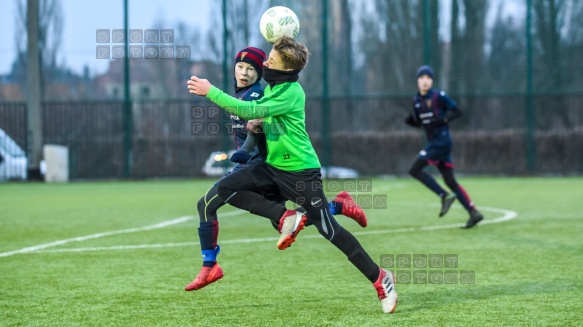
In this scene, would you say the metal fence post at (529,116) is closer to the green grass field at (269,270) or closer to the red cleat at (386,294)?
the green grass field at (269,270)

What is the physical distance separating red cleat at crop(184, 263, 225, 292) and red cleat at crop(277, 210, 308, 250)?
0.64 meters

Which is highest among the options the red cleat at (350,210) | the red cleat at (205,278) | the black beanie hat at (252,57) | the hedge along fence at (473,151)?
the black beanie hat at (252,57)

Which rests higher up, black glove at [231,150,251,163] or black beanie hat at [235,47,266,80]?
black beanie hat at [235,47,266,80]

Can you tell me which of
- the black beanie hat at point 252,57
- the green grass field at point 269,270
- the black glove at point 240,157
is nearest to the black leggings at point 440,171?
the green grass field at point 269,270

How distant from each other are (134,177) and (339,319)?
19259 mm

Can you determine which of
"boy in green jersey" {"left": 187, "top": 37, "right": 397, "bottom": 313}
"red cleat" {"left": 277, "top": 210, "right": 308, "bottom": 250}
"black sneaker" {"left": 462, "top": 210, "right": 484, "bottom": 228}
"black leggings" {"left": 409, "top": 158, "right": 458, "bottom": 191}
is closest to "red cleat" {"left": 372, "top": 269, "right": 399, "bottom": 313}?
"boy in green jersey" {"left": 187, "top": 37, "right": 397, "bottom": 313}

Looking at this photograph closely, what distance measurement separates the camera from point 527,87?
2420 centimetres

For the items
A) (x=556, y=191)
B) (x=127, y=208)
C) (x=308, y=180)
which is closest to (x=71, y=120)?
(x=127, y=208)

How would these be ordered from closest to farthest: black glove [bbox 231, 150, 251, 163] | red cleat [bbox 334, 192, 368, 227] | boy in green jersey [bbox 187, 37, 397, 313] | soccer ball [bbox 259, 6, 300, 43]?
boy in green jersey [bbox 187, 37, 397, 313] → black glove [bbox 231, 150, 251, 163] → soccer ball [bbox 259, 6, 300, 43] → red cleat [bbox 334, 192, 368, 227]

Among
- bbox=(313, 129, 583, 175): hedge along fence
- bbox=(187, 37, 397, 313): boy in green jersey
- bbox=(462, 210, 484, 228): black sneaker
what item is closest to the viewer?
bbox=(187, 37, 397, 313): boy in green jersey

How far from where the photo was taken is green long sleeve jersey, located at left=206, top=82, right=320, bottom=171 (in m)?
5.71

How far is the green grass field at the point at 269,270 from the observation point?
5.56 m

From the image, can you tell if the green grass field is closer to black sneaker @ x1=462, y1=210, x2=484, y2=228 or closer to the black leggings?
black sneaker @ x1=462, y1=210, x2=484, y2=228

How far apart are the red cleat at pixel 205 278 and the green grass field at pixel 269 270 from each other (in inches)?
3.8
